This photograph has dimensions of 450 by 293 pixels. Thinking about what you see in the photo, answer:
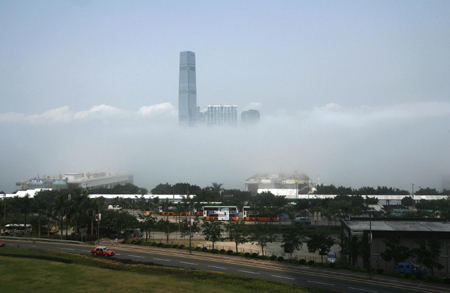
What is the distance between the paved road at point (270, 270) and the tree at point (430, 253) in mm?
4524

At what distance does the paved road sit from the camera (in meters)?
42.9

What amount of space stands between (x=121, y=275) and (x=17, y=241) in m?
43.1

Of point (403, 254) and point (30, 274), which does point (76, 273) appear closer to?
point (30, 274)

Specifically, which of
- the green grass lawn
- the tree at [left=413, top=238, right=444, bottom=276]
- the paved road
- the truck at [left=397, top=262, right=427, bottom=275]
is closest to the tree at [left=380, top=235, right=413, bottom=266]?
the truck at [left=397, top=262, right=427, bottom=275]

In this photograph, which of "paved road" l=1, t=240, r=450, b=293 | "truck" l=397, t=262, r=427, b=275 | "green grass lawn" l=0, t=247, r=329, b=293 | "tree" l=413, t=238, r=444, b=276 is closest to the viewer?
"green grass lawn" l=0, t=247, r=329, b=293

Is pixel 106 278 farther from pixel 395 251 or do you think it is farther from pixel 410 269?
pixel 410 269

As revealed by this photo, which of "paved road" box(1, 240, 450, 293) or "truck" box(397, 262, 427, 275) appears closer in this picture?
"paved road" box(1, 240, 450, 293)

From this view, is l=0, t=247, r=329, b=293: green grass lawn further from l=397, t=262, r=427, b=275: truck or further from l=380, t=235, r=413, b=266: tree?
l=397, t=262, r=427, b=275: truck

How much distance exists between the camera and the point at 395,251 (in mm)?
50531

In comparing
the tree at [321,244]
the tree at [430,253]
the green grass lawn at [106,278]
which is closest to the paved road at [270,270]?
the tree at [430,253]

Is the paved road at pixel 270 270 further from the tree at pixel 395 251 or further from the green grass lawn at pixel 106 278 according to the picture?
the green grass lawn at pixel 106 278

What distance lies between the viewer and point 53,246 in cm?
6681

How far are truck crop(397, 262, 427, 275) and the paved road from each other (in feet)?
14.9

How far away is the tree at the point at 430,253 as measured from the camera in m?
48.1
